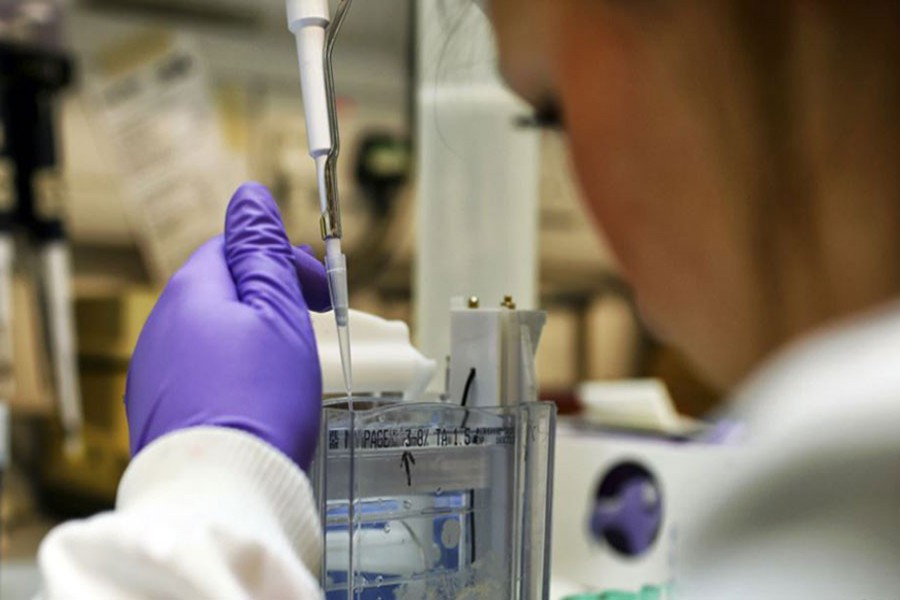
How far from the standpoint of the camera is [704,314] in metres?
0.54

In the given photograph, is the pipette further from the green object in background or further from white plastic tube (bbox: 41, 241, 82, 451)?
white plastic tube (bbox: 41, 241, 82, 451)

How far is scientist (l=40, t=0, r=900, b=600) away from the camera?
13.1 inches

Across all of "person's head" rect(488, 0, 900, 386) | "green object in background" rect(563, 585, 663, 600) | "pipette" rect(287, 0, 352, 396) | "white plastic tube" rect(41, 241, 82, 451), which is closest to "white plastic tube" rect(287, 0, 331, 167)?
"pipette" rect(287, 0, 352, 396)

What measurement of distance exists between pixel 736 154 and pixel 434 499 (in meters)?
0.32

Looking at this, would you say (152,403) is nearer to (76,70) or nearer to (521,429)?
(521,429)

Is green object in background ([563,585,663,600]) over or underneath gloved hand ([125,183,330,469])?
underneath

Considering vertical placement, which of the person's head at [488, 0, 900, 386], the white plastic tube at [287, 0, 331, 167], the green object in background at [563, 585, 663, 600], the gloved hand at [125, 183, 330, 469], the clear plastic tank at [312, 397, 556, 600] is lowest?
the green object in background at [563, 585, 663, 600]

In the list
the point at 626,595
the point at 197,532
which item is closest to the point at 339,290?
the point at 197,532

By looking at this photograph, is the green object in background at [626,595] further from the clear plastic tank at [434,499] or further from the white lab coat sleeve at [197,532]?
the white lab coat sleeve at [197,532]

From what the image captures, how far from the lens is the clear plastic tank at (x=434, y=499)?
2.09 ft

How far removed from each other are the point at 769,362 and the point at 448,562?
31 centimetres

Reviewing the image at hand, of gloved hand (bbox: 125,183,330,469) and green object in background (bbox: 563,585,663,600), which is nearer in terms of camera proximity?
gloved hand (bbox: 125,183,330,469)

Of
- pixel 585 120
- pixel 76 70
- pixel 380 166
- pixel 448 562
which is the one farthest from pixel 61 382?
pixel 585 120

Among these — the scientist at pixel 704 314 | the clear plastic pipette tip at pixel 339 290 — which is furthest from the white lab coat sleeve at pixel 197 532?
the clear plastic pipette tip at pixel 339 290
